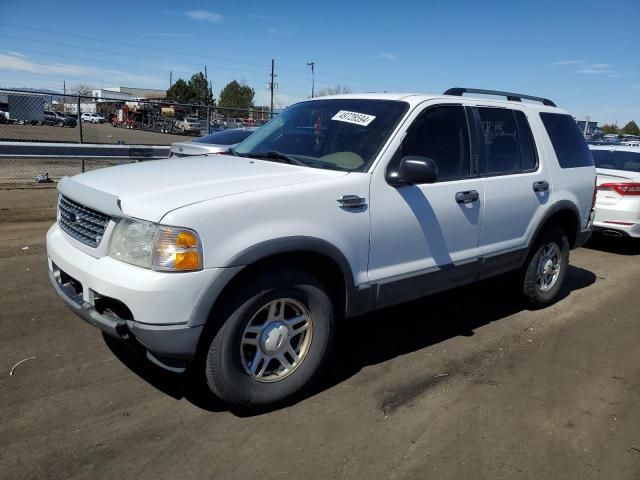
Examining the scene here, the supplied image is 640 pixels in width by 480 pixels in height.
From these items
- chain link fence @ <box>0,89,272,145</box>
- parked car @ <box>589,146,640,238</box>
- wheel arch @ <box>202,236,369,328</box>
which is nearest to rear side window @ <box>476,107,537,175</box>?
wheel arch @ <box>202,236,369,328</box>

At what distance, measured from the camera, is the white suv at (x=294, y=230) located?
2779 mm

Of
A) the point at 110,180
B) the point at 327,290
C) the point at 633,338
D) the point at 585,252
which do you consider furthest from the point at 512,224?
the point at 585,252

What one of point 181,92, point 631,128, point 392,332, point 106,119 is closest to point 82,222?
point 392,332

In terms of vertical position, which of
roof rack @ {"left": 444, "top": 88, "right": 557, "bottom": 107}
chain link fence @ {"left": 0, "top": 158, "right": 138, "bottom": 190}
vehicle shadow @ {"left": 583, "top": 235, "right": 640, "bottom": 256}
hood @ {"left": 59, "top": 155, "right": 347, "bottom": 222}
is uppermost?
roof rack @ {"left": 444, "top": 88, "right": 557, "bottom": 107}

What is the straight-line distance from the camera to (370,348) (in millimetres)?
4250

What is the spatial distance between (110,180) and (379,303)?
1.93 metres

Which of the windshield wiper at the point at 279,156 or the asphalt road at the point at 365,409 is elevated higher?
the windshield wiper at the point at 279,156

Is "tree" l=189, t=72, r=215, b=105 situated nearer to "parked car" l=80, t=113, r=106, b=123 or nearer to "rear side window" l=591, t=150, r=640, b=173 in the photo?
"parked car" l=80, t=113, r=106, b=123

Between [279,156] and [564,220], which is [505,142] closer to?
[564,220]

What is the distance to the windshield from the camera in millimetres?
3701

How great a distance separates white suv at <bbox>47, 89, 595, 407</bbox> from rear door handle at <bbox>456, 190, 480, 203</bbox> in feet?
0.07

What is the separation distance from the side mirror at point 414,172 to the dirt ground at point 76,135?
14146 mm

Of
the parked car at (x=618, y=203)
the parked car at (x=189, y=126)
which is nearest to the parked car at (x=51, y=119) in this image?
the parked car at (x=189, y=126)

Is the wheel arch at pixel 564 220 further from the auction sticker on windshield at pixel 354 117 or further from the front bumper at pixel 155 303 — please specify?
the front bumper at pixel 155 303
